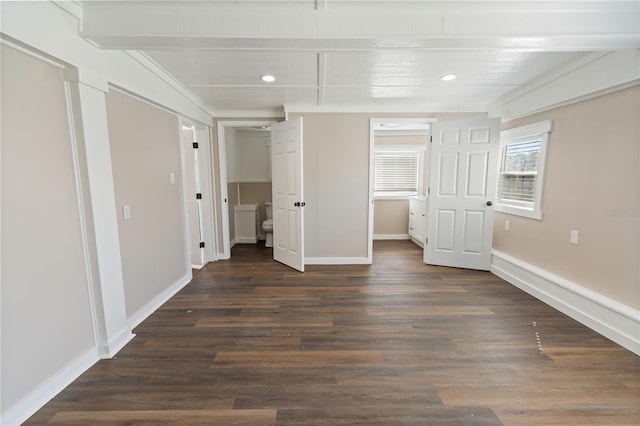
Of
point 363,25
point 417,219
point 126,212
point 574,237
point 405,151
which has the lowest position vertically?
point 417,219

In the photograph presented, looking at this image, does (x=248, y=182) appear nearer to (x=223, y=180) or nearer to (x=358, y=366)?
(x=223, y=180)

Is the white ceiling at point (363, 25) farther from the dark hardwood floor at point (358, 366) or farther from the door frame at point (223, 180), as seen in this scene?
the door frame at point (223, 180)

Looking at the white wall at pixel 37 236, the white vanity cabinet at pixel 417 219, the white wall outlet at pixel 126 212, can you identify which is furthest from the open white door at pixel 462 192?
the white wall at pixel 37 236

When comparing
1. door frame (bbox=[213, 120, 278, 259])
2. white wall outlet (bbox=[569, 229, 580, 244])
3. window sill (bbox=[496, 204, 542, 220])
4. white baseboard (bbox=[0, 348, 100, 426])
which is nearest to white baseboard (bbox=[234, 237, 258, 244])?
door frame (bbox=[213, 120, 278, 259])

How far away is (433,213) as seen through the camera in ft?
13.0

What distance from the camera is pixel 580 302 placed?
244cm

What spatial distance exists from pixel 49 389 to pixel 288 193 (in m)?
2.84

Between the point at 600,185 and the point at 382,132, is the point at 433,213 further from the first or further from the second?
the point at 382,132

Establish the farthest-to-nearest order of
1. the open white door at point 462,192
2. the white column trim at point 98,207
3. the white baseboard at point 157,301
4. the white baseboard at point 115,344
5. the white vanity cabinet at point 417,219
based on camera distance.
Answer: the white vanity cabinet at point 417,219
the open white door at point 462,192
the white baseboard at point 157,301
the white baseboard at point 115,344
the white column trim at point 98,207

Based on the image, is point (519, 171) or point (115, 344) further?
point (519, 171)

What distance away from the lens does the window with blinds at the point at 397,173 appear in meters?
5.63

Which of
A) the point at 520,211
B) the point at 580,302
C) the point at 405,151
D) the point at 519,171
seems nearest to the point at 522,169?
the point at 519,171

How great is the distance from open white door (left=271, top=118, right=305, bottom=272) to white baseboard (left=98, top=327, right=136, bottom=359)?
6.77ft

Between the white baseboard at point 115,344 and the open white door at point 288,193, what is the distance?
2063mm
